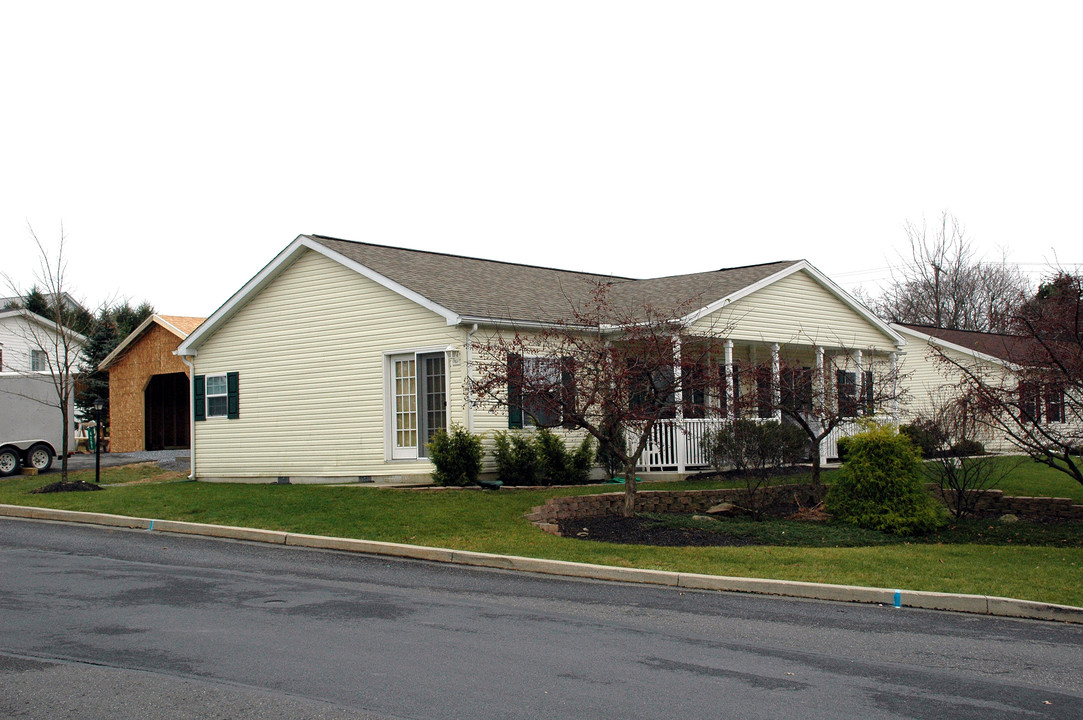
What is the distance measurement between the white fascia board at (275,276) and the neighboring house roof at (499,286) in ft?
0.06

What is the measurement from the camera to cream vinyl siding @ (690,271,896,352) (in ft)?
72.1

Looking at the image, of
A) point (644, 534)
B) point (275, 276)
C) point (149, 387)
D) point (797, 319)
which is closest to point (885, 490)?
point (644, 534)

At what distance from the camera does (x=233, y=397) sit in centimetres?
2219

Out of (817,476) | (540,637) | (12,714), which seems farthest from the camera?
(817,476)

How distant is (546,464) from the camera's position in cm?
1905

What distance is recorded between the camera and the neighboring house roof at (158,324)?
32.2 metres

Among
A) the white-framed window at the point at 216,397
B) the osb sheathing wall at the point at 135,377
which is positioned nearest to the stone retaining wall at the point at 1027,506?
the white-framed window at the point at 216,397

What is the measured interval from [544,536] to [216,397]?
12120mm

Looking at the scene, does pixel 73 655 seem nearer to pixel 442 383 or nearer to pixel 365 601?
pixel 365 601

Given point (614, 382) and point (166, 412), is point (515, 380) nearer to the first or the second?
point (614, 382)

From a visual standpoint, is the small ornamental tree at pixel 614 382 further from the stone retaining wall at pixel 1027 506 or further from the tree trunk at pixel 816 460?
the stone retaining wall at pixel 1027 506

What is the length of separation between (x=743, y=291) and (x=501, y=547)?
36.9 feet

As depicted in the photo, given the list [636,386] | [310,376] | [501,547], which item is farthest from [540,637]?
[310,376]

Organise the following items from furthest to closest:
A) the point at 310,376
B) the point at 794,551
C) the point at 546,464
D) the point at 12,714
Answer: the point at 310,376 < the point at 546,464 < the point at 794,551 < the point at 12,714
